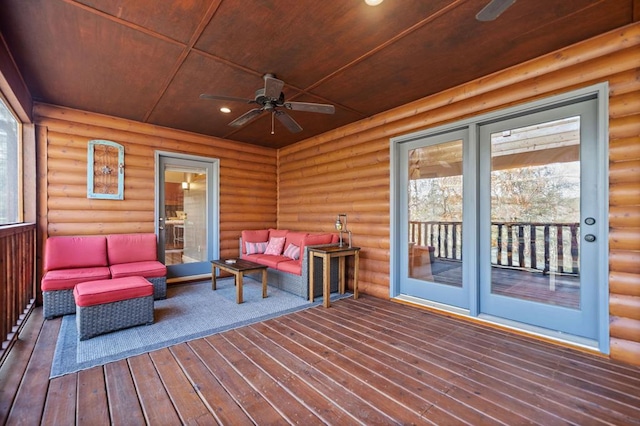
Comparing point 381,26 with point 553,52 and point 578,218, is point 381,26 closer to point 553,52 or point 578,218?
point 553,52

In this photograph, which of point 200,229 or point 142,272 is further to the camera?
point 200,229

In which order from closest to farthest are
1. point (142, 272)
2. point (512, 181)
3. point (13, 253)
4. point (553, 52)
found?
1. point (553, 52)
2. point (13, 253)
3. point (512, 181)
4. point (142, 272)

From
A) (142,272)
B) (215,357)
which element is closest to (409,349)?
(215,357)

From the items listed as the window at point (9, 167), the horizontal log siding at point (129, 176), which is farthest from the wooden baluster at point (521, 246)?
the window at point (9, 167)

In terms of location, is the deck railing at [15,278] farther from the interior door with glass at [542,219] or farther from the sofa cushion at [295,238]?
the interior door with glass at [542,219]

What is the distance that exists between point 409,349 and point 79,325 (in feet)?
10.4

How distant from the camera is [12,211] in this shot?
3.53 meters

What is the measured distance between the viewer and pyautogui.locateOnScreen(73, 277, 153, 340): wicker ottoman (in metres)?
2.83

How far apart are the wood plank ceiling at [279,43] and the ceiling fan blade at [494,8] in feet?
1.59

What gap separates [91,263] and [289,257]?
112 inches

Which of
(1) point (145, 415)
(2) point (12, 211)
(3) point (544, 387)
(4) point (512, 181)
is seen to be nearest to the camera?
(1) point (145, 415)

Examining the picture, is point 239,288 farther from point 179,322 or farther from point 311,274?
point 311,274

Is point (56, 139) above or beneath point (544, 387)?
above

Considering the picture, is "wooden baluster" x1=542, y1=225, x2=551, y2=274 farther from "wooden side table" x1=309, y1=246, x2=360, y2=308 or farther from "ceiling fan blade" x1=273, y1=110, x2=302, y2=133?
"ceiling fan blade" x1=273, y1=110, x2=302, y2=133
